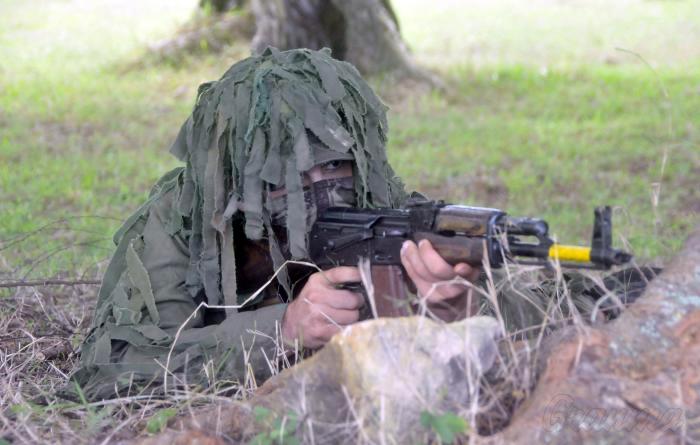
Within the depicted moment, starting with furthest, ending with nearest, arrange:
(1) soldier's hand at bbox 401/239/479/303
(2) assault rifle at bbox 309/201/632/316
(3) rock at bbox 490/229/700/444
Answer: (1) soldier's hand at bbox 401/239/479/303, (2) assault rifle at bbox 309/201/632/316, (3) rock at bbox 490/229/700/444

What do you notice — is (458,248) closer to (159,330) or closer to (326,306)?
(326,306)

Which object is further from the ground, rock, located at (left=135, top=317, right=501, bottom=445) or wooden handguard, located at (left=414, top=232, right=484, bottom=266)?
wooden handguard, located at (left=414, top=232, right=484, bottom=266)

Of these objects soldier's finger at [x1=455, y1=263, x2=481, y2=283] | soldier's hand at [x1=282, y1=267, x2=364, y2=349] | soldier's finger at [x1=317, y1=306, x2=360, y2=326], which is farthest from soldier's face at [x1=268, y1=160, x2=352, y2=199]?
soldier's finger at [x1=455, y1=263, x2=481, y2=283]

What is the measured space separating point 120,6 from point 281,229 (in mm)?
12706

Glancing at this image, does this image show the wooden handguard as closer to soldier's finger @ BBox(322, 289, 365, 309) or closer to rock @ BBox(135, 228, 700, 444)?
rock @ BBox(135, 228, 700, 444)

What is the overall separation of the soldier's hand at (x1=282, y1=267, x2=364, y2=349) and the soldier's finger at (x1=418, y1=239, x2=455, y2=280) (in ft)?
1.00

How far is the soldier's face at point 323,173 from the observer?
3.15 metres

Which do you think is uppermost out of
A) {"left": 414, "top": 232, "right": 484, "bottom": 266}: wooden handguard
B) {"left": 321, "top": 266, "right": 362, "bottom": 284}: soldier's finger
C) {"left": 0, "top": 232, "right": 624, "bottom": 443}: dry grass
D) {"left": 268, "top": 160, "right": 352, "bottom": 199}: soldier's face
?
{"left": 268, "top": 160, "right": 352, "bottom": 199}: soldier's face

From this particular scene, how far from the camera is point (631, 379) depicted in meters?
2.23

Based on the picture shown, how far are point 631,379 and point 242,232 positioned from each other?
1528 mm

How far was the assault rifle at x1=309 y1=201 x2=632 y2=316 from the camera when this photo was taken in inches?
91.2

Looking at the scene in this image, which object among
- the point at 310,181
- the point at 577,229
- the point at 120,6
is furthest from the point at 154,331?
the point at 120,6

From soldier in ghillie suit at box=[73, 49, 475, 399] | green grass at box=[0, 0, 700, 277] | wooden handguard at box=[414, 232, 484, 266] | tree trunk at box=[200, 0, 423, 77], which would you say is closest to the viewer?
wooden handguard at box=[414, 232, 484, 266]

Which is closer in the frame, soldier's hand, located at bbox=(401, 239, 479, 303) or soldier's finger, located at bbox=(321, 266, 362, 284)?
soldier's hand, located at bbox=(401, 239, 479, 303)
